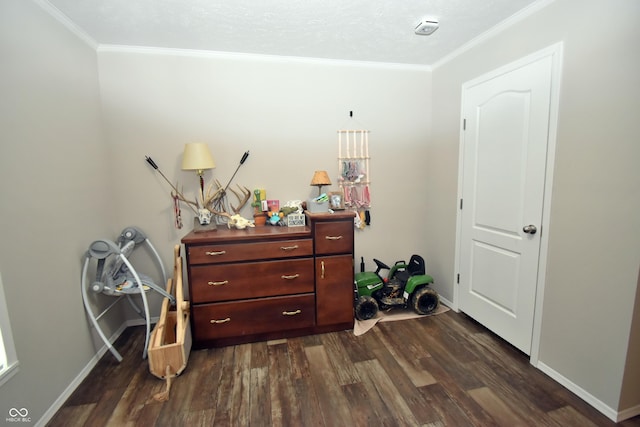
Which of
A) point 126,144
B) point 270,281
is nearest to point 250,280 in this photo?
point 270,281

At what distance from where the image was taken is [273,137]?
257 cm

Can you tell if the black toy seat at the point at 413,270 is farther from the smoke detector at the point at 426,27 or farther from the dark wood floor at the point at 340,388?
the smoke detector at the point at 426,27

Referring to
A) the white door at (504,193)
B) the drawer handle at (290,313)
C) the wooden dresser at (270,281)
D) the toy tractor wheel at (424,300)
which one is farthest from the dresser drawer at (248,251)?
the white door at (504,193)

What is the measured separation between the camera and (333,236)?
90.0 inches

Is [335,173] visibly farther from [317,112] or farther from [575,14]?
[575,14]

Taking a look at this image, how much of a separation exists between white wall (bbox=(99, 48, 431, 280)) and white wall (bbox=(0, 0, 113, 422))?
0.30m

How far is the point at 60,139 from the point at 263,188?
1430 mm

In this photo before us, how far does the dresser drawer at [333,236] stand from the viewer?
2266mm

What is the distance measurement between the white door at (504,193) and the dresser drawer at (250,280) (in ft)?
4.78

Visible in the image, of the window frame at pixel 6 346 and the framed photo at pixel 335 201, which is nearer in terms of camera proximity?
the window frame at pixel 6 346

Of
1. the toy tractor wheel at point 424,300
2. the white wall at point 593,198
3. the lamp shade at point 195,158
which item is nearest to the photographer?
the white wall at point 593,198

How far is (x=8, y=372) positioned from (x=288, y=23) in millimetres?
2532

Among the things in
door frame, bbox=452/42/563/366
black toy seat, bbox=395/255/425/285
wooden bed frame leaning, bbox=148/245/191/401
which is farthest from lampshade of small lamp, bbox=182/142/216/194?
door frame, bbox=452/42/563/366

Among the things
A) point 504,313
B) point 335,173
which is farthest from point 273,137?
point 504,313
